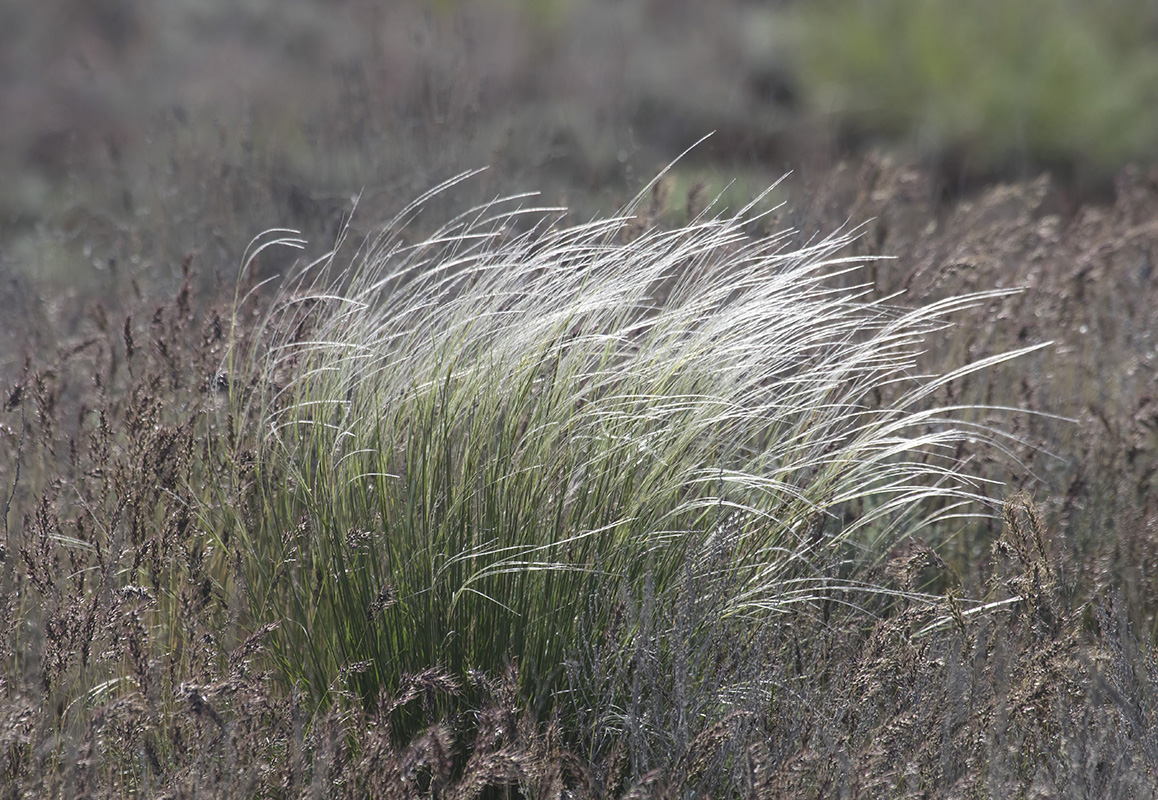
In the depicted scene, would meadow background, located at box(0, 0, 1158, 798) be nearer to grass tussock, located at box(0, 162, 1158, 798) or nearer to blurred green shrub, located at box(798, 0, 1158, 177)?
grass tussock, located at box(0, 162, 1158, 798)

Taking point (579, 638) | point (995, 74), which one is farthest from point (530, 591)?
point (995, 74)

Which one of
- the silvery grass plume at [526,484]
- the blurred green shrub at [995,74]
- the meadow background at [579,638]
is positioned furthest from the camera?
the blurred green shrub at [995,74]

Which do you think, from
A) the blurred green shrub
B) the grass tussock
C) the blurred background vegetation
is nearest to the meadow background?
the grass tussock

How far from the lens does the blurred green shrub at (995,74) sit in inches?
356

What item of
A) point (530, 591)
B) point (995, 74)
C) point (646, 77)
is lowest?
point (995, 74)

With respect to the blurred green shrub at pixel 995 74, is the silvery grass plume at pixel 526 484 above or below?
above

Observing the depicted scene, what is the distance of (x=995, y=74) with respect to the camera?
31.0 ft

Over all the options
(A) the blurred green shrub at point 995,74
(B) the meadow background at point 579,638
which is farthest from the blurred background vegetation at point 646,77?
(B) the meadow background at point 579,638

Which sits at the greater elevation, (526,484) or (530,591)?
(526,484)

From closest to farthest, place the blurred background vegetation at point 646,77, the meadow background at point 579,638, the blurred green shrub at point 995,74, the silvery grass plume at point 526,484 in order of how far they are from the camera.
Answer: the meadow background at point 579,638
the silvery grass plume at point 526,484
the blurred background vegetation at point 646,77
the blurred green shrub at point 995,74

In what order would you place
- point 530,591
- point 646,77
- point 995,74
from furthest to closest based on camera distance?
1. point 646,77
2. point 995,74
3. point 530,591

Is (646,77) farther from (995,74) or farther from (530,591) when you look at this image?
(530,591)

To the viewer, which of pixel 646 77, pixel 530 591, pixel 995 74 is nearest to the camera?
pixel 530 591

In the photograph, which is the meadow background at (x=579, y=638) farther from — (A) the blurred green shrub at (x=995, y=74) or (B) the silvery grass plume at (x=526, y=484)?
(A) the blurred green shrub at (x=995, y=74)
